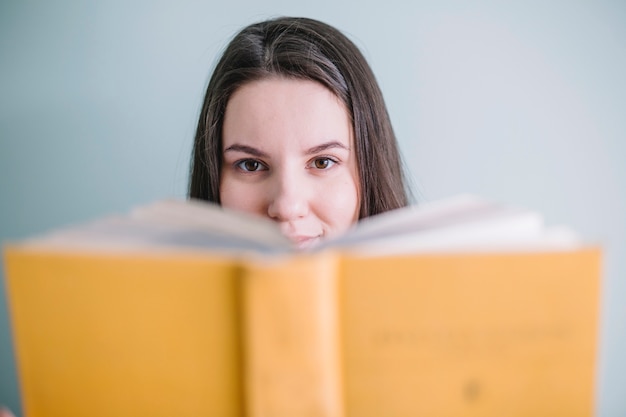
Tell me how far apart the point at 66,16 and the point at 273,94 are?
0.58 m

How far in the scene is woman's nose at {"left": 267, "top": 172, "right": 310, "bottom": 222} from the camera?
662 millimetres

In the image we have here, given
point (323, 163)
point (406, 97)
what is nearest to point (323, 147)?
point (323, 163)

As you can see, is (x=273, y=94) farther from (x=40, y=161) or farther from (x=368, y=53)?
(x=40, y=161)

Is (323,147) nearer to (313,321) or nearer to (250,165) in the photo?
(250,165)

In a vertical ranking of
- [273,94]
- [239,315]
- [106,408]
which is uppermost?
[273,94]

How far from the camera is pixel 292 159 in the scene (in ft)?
2.27

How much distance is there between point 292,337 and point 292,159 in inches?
15.0

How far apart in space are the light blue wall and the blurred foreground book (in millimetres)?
633

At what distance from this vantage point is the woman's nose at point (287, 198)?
66 centimetres

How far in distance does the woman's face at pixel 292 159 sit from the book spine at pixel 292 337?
31 centimetres

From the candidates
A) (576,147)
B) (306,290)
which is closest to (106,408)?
(306,290)

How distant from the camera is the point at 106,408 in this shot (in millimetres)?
A: 411

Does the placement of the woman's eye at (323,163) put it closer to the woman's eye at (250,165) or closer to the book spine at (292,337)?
the woman's eye at (250,165)

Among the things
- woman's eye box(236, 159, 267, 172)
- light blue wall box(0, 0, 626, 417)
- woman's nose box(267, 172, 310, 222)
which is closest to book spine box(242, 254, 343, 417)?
woman's nose box(267, 172, 310, 222)
